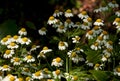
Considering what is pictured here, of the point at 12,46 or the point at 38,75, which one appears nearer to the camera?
the point at 38,75

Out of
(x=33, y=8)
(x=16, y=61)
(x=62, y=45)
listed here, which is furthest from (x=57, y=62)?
(x=33, y=8)

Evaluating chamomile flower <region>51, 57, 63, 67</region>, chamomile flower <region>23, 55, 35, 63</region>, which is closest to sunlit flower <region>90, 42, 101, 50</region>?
chamomile flower <region>51, 57, 63, 67</region>

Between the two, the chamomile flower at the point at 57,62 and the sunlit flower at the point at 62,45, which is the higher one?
the sunlit flower at the point at 62,45

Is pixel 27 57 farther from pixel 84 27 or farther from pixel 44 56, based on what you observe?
pixel 84 27

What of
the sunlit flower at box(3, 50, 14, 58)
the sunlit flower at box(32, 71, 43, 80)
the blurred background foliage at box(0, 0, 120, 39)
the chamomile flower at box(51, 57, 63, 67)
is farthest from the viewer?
the blurred background foliage at box(0, 0, 120, 39)

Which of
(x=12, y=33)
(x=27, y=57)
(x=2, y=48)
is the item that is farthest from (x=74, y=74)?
(x=12, y=33)

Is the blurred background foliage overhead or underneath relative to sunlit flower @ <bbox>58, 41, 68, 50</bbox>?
overhead

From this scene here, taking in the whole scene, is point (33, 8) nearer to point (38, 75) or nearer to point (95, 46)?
point (95, 46)

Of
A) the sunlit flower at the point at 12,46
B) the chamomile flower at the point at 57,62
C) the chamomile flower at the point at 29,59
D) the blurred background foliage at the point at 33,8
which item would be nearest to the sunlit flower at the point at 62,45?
the chamomile flower at the point at 57,62

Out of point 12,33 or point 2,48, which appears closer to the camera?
point 2,48

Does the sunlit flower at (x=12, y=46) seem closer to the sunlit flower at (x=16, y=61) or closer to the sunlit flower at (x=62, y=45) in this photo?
the sunlit flower at (x=16, y=61)

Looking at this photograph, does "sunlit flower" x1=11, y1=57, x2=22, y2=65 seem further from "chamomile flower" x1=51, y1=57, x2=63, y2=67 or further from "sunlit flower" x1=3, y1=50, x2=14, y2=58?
"chamomile flower" x1=51, y1=57, x2=63, y2=67
